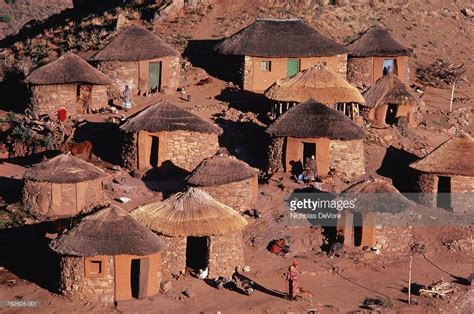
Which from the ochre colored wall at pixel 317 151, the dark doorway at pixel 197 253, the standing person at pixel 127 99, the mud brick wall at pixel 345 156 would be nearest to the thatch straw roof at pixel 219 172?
the dark doorway at pixel 197 253

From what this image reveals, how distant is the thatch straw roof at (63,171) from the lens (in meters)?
33.8

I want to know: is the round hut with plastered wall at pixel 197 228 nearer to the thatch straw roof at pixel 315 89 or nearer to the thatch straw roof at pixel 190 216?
the thatch straw roof at pixel 190 216

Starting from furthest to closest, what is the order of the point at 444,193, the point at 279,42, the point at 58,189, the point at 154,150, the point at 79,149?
1. the point at 279,42
2. the point at 79,149
3. the point at 154,150
4. the point at 444,193
5. the point at 58,189

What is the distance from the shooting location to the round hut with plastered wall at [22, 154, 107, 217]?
111ft

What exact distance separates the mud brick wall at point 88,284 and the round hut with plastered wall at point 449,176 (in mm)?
12495

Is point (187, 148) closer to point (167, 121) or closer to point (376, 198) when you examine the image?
point (167, 121)

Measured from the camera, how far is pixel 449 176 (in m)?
37.0

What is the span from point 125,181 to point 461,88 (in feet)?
66.1

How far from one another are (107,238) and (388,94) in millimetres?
16606

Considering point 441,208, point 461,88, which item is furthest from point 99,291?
point 461,88

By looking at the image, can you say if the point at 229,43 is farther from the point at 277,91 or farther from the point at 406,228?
the point at 406,228

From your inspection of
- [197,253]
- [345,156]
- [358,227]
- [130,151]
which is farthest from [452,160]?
[130,151]

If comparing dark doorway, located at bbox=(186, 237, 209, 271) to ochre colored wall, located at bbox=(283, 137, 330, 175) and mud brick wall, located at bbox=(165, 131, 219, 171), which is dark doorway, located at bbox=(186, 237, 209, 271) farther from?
ochre colored wall, located at bbox=(283, 137, 330, 175)

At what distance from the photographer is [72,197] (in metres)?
34.2
